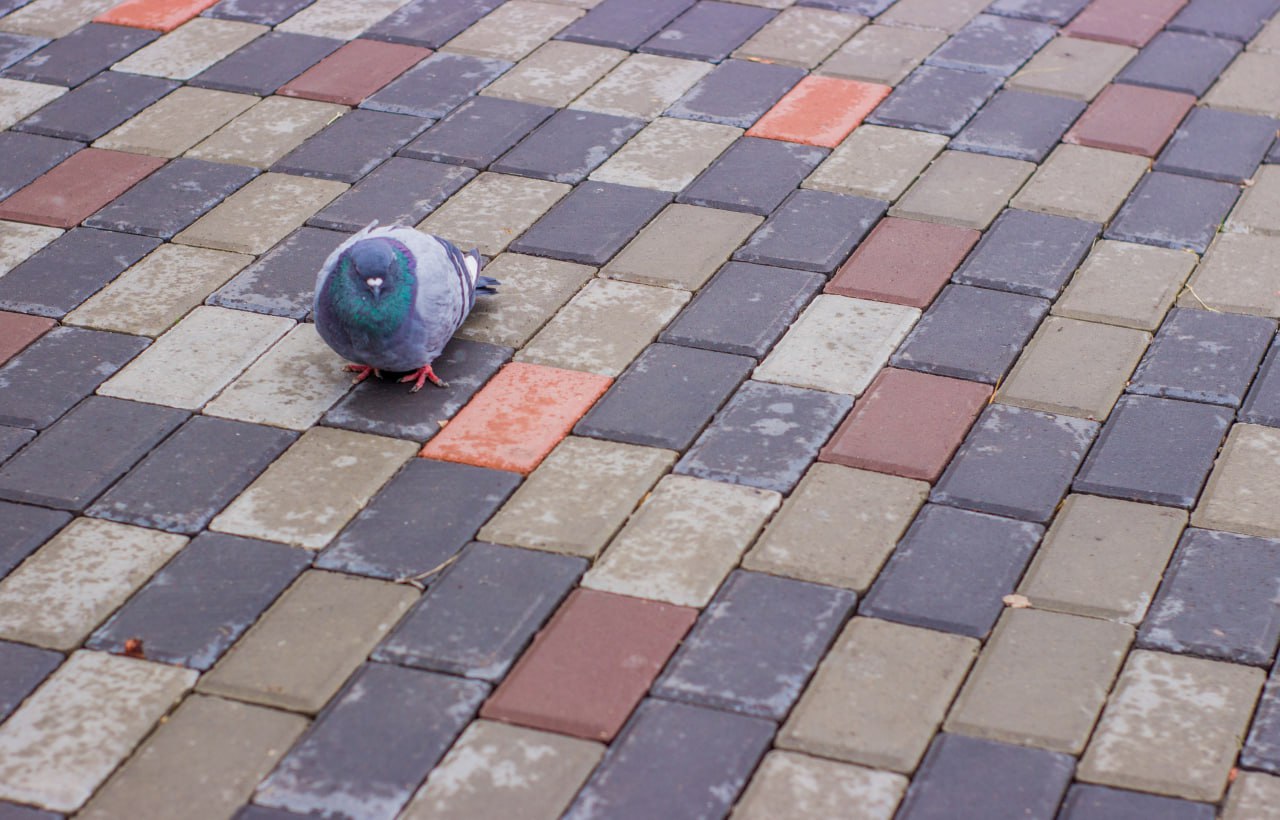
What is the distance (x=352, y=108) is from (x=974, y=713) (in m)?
3.37

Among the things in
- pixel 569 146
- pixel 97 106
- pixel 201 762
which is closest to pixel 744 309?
pixel 569 146

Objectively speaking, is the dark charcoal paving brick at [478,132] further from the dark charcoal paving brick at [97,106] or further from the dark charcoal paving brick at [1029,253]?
the dark charcoal paving brick at [1029,253]

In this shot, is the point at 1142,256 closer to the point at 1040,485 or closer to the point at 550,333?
the point at 1040,485

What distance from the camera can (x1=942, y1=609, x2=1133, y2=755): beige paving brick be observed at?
3.11 m

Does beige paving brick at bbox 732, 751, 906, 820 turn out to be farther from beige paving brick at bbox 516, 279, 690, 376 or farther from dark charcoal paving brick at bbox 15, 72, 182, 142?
dark charcoal paving brick at bbox 15, 72, 182, 142

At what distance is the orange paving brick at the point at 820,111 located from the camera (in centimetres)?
537

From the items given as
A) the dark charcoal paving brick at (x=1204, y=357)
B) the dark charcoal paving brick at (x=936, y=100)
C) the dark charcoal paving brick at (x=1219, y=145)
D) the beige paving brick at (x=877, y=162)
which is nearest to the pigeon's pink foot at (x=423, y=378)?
the beige paving brick at (x=877, y=162)

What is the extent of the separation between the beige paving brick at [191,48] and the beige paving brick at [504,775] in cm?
353

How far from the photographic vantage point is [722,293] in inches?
178

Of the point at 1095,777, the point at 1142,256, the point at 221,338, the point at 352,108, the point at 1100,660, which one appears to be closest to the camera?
the point at 1095,777

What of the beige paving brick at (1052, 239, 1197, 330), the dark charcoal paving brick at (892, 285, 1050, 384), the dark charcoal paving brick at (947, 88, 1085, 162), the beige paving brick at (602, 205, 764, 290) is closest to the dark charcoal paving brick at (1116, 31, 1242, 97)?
the dark charcoal paving brick at (947, 88, 1085, 162)

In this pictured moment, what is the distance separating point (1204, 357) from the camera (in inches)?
168

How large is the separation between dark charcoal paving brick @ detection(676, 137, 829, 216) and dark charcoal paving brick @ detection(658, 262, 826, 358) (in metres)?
0.38

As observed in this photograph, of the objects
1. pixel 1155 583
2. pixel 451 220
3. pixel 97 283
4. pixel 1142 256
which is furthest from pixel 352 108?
pixel 1155 583
